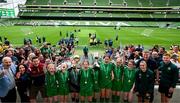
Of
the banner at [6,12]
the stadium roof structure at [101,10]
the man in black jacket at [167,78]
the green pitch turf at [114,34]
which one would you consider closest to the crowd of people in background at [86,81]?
the man in black jacket at [167,78]

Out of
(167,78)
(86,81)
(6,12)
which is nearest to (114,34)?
(6,12)

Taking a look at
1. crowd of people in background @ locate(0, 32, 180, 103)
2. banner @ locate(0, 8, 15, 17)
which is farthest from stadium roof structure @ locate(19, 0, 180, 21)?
crowd of people in background @ locate(0, 32, 180, 103)

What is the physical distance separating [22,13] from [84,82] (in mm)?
61481

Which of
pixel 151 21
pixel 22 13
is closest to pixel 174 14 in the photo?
pixel 151 21

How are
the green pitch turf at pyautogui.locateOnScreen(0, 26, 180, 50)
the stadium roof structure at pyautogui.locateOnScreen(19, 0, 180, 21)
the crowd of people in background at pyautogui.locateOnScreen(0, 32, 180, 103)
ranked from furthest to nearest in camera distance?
1. the stadium roof structure at pyautogui.locateOnScreen(19, 0, 180, 21)
2. the green pitch turf at pyautogui.locateOnScreen(0, 26, 180, 50)
3. the crowd of people in background at pyautogui.locateOnScreen(0, 32, 180, 103)

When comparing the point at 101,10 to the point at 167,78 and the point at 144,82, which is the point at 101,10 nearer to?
the point at 167,78

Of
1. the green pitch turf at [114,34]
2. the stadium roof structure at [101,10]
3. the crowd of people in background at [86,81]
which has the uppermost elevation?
the crowd of people in background at [86,81]

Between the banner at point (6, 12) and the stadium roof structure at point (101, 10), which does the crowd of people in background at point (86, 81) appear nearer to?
the banner at point (6, 12)

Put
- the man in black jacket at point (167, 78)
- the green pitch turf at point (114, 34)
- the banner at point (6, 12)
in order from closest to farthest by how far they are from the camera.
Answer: the man in black jacket at point (167, 78)
the green pitch turf at point (114, 34)
the banner at point (6, 12)

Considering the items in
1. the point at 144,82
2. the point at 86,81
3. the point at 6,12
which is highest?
the point at 144,82

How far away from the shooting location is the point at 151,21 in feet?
220

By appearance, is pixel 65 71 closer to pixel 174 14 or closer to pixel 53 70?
pixel 53 70

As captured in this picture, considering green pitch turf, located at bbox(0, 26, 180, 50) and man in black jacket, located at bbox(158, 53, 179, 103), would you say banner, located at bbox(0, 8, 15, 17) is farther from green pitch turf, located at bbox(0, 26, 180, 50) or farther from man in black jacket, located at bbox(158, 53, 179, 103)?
man in black jacket, located at bbox(158, 53, 179, 103)

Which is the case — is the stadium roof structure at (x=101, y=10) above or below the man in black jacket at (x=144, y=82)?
below
